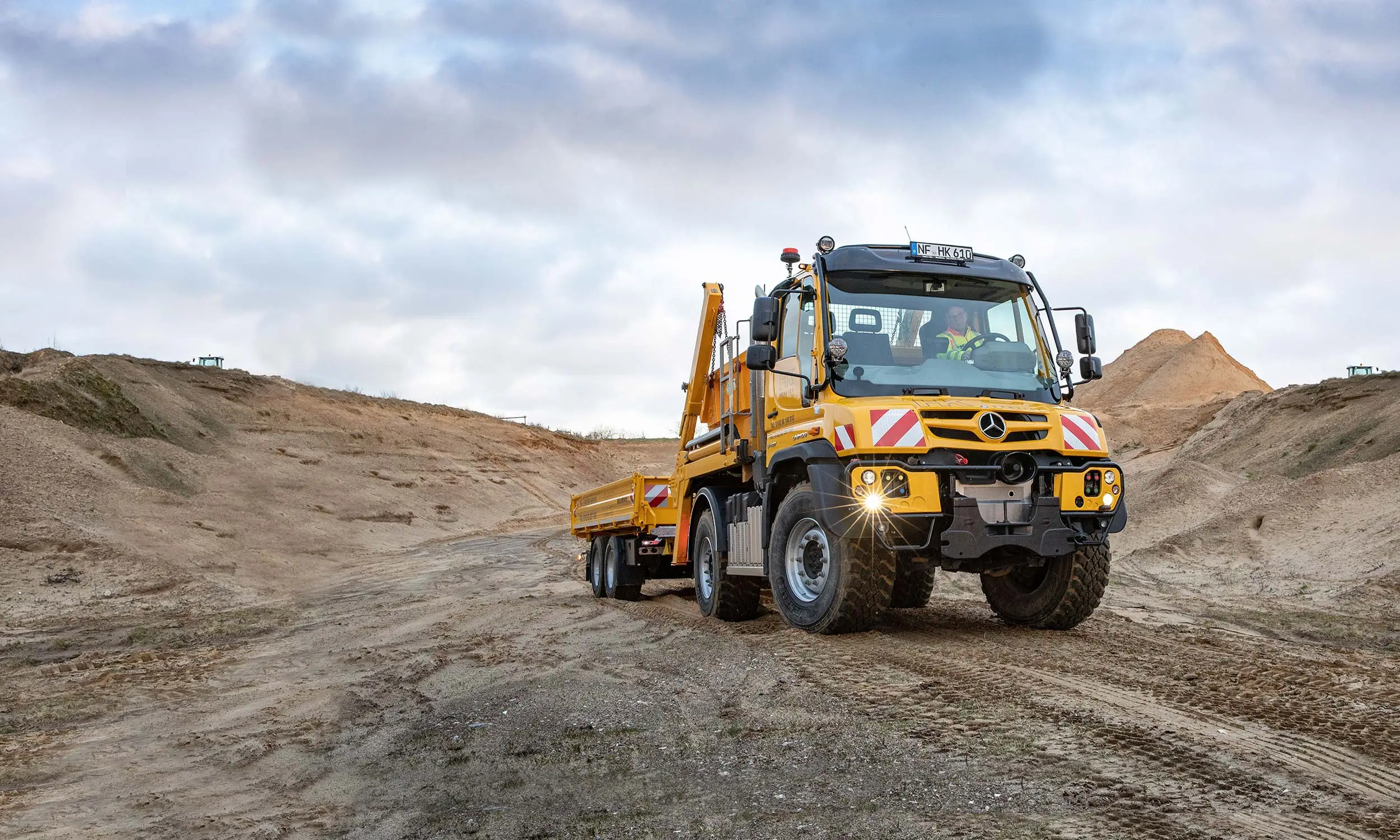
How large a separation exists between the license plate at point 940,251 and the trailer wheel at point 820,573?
7.89 feet

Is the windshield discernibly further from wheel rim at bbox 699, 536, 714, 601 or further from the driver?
wheel rim at bbox 699, 536, 714, 601

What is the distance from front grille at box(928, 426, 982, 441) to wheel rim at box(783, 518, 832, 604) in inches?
49.0

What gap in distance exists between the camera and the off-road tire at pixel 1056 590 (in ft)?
29.3

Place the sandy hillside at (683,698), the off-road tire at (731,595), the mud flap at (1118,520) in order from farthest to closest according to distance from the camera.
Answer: the off-road tire at (731,595), the mud flap at (1118,520), the sandy hillside at (683,698)

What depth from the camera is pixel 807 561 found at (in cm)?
895

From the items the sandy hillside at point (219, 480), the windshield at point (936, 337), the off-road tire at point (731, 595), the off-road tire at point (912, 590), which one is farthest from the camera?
the sandy hillside at point (219, 480)

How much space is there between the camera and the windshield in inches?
342

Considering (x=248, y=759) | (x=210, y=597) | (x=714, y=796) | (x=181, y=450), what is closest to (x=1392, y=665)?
(x=714, y=796)

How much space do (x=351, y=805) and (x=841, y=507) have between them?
430 centimetres

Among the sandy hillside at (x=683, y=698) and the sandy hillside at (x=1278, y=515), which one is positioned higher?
the sandy hillside at (x=1278, y=515)

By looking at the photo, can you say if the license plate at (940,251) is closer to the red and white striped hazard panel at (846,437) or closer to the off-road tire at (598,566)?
the red and white striped hazard panel at (846,437)

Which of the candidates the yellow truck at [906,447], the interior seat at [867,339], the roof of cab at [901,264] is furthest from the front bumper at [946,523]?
the roof of cab at [901,264]

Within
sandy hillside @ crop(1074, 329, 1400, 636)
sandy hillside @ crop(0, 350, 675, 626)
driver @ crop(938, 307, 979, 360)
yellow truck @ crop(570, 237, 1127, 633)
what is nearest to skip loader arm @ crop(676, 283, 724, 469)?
yellow truck @ crop(570, 237, 1127, 633)

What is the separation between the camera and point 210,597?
17.6 m
